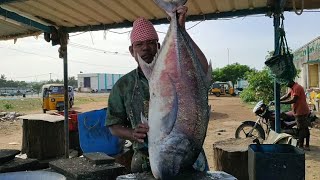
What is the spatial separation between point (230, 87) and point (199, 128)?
46.4 m

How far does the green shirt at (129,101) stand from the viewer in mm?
2453

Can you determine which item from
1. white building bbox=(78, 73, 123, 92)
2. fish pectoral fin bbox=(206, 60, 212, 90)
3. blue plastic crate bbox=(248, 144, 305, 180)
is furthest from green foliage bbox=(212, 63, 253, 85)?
fish pectoral fin bbox=(206, 60, 212, 90)

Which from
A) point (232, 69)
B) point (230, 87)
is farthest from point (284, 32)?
point (232, 69)

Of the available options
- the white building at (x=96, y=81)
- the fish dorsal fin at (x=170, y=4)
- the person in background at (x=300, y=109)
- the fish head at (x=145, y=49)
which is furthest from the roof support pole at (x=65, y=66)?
the white building at (x=96, y=81)

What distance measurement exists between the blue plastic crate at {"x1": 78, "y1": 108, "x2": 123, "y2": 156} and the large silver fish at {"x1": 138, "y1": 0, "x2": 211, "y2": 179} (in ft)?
12.0

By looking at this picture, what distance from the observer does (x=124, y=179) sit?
A: 201 cm

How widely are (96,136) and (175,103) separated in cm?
391

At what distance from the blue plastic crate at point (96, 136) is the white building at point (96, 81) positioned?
7954 centimetres

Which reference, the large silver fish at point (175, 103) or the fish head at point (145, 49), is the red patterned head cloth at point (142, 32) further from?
the large silver fish at point (175, 103)

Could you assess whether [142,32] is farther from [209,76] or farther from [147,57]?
[209,76]

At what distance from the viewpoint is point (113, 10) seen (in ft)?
16.4

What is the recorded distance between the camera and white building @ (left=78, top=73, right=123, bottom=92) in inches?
3425

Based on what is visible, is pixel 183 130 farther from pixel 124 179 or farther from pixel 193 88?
pixel 124 179

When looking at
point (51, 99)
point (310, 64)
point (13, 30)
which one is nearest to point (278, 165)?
point (13, 30)
